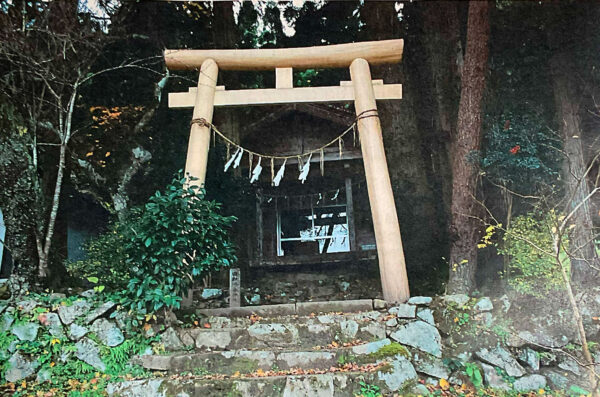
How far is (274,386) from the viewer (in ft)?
11.4

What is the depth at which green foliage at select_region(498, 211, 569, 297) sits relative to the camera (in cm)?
470

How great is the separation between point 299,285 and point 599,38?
5.47 metres

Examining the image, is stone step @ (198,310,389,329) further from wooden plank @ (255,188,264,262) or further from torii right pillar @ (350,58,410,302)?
wooden plank @ (255,188,264,262)

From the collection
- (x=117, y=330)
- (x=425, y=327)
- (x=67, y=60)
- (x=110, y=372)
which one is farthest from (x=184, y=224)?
(x=67, y=60)

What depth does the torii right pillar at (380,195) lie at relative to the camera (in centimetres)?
473

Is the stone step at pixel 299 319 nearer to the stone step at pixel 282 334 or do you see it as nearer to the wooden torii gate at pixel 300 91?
the stone step at pixel 282 334

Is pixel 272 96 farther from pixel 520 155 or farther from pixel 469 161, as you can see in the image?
pixel 520 155

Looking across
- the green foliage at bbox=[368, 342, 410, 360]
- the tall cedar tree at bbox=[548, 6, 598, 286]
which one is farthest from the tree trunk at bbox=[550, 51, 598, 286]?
the green foliage at bbox=[368, 342, 410, 360]

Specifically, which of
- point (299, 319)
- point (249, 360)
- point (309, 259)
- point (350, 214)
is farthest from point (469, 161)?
point (249, 360)

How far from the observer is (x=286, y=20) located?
7.40 metres

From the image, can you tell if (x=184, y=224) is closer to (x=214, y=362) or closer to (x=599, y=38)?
(x=214, y=362)

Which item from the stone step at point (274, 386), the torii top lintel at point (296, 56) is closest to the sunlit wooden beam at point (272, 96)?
the torii top lintel at point (296, 56)

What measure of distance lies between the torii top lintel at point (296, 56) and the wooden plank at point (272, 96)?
394 mm

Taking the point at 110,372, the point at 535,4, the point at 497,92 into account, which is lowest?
the point at 110,372
